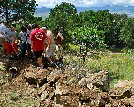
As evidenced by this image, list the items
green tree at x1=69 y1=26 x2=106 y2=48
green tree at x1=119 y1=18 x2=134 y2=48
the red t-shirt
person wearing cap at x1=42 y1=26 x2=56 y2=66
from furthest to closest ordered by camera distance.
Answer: green tree at x1=119 y1=18 x2=134 y2=48, green tree at x1=69 y1=26 x2=106 y2=48, person wearing cap at x1=42 y1=26 x2=56 y2=66, the red t-shirt

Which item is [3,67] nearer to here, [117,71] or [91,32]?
[117,71]

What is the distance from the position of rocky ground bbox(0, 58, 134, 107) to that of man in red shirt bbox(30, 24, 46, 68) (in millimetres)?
574

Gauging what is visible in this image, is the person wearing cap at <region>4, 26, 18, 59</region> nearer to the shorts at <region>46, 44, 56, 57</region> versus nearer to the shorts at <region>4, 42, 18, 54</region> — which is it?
the shorts at <region>4, 42, 18, 54</region>

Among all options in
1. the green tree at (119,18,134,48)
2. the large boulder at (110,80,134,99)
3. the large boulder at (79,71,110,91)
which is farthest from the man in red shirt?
the green tree at (119,18,134,48)

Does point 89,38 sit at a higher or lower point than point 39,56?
lower

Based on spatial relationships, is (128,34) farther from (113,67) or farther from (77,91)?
(77,91)

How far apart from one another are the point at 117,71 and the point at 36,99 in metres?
16.4

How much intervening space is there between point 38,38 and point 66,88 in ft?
10.4

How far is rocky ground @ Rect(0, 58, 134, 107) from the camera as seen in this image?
28.9 feet

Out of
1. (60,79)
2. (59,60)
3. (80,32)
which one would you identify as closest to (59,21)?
(80,32)

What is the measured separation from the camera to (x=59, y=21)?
33.3 meters

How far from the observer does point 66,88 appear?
359 inches

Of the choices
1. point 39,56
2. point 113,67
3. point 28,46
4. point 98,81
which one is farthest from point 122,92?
point 113,67

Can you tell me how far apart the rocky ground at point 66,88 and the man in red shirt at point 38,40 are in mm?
574
